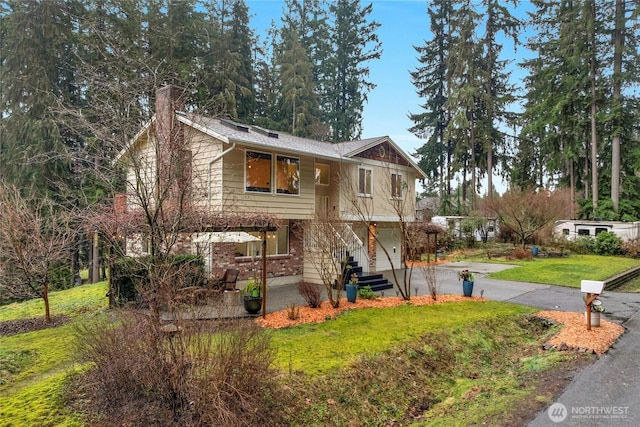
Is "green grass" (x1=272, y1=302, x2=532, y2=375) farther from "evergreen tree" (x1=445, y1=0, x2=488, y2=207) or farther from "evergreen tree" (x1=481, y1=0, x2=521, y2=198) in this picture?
"evergreen tree" (x1=481, y1=0, x2=521, y2=198)

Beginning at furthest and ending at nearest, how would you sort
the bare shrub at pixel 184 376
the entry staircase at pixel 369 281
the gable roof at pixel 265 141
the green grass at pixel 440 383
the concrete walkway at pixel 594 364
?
the entry staircase at pixel 369 281 < the gable roof at pixel 265 141 < the green grass at pixel 440 383 < the concrete walkway at pixel 594 364 < the bare shrub at pixel 184 376

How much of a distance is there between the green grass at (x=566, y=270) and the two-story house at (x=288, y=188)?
621cm

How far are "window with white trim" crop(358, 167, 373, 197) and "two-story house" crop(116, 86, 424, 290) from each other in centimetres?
5

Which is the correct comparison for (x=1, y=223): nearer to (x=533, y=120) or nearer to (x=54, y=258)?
(x=54, y=258)

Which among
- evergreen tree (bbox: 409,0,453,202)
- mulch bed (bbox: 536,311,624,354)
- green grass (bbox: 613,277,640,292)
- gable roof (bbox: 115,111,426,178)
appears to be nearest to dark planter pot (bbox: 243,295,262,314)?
gable roof (bbox: 115,111,426,178)

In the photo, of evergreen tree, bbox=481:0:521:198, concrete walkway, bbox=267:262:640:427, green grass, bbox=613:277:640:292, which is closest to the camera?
concrete walkway, bbox=267:262:640:427

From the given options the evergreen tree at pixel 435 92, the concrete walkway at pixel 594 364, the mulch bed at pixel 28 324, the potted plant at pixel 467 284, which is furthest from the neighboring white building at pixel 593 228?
the mulch bed at pixel 28 324

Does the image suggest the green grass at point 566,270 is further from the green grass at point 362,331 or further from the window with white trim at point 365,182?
the window with white trim at point 365,182

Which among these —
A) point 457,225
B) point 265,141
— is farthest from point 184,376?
point 457,225

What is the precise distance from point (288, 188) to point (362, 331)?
24.4ft

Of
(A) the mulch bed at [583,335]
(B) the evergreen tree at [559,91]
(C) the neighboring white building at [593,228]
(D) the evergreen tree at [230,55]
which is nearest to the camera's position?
(A) the mulch bed at [583,335]

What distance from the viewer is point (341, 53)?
40094 mm

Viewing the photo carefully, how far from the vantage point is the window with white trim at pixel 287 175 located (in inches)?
561

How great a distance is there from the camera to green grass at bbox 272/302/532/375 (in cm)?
687
